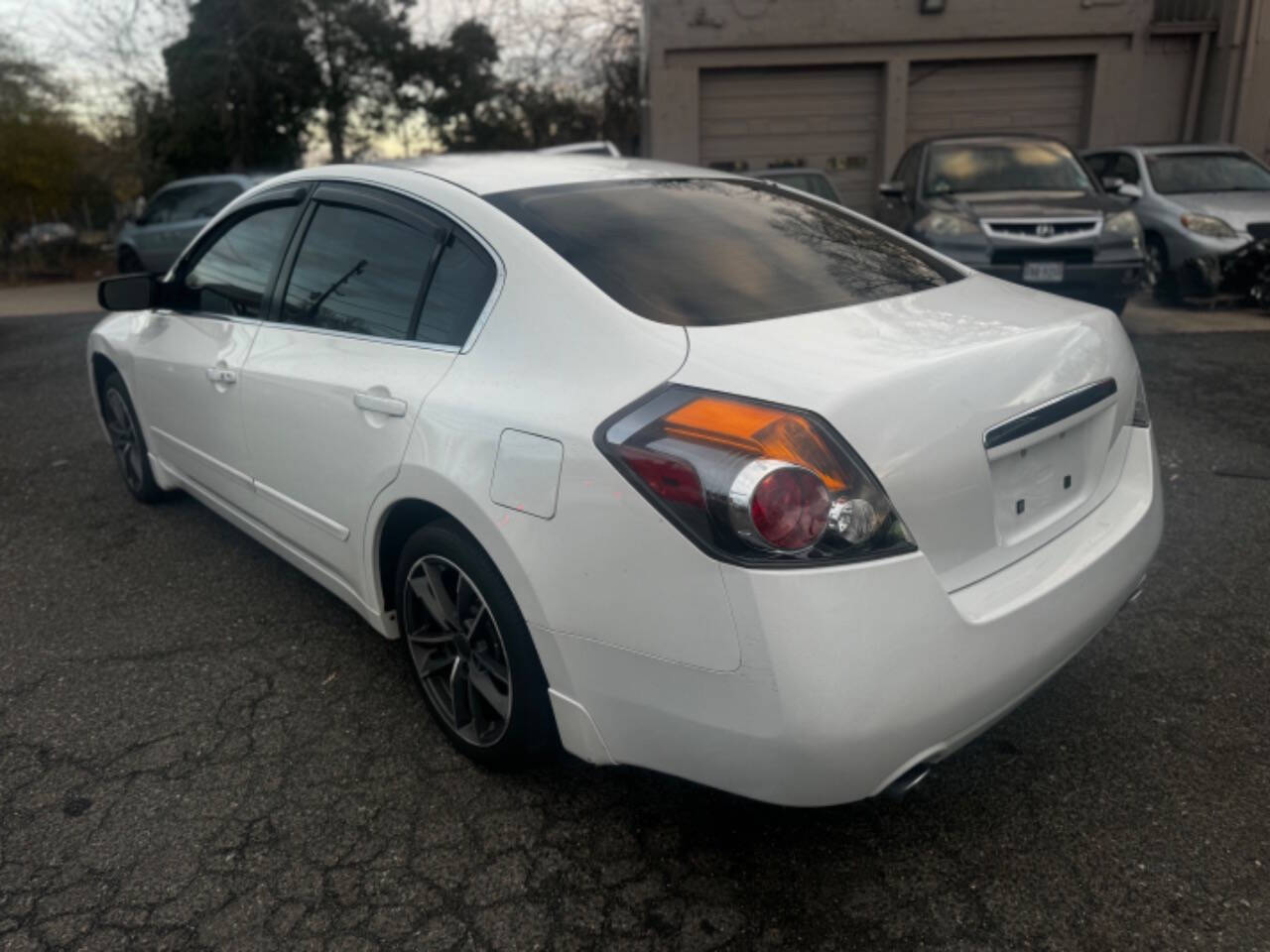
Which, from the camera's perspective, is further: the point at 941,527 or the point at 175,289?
the point at 175,289

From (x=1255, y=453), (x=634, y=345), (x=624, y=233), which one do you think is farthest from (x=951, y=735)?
(x=1255, y=453)

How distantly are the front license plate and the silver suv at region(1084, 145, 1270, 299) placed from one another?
1921mm

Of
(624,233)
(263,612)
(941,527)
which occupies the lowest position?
(263,612)

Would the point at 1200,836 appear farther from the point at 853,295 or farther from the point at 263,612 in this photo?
the point at 263,612

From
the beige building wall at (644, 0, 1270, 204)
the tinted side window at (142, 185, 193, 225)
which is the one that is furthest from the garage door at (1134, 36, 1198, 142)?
the tinted side window at (142, 185, 193, 225)

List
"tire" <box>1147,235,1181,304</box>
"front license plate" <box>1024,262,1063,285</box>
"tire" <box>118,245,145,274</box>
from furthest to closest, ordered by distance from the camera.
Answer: "tire" <box>118,245,145,274</box>, "tire" <box>1147,235,1181,304</box>, "front license plate" <box>1024,262,1063,285</box>

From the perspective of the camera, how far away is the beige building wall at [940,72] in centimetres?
1463

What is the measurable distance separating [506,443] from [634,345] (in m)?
0.35

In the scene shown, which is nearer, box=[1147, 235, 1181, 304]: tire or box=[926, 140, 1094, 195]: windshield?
box=[926, 140, 1094, 195]: windshield

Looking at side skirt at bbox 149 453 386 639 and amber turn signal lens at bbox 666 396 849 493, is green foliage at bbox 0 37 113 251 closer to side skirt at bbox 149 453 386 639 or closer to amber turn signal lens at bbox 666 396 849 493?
side skirt at bbox 149 453 386 639

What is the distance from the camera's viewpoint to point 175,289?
12.8 feet

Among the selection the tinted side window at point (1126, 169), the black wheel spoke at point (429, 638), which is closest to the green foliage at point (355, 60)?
the tinted side window at point (1126, 169)

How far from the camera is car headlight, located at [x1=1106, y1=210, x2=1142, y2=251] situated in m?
7.74

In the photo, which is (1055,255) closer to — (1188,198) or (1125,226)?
(1125,226)
